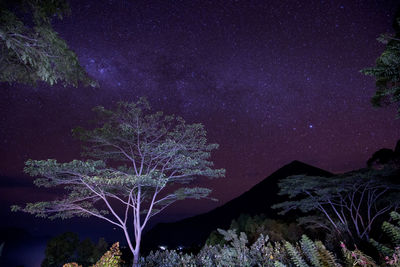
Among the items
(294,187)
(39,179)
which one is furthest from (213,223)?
(39,179)

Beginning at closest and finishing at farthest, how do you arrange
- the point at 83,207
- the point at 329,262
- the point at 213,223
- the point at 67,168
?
the point at 329,262 < the point at 67,168 < the point at 83,207 < the point at 213,223

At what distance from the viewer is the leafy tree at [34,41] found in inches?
150

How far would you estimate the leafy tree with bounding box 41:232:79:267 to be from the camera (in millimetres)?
19078

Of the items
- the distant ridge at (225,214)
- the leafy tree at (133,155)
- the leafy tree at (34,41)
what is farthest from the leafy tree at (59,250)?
the distant ridge at (225,214)

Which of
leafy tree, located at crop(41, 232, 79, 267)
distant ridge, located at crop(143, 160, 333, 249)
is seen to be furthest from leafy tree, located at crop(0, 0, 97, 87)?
distant ridge, located at crop(143, 160, 333, 249)

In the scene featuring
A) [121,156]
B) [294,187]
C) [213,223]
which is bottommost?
[213,223]

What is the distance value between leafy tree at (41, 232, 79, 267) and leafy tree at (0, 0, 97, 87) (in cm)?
2108

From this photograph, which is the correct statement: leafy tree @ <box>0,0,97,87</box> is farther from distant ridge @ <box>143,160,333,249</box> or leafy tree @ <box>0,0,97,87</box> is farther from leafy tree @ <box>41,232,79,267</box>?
distant ridge @ <box>143,160,333,249</box>

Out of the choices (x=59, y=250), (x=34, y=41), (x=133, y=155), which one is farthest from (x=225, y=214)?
(x=34, y=41)

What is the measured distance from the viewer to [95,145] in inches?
407

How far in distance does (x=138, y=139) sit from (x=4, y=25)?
6.83 m

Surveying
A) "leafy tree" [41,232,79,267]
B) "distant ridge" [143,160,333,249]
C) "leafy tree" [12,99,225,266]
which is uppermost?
"leafy tree" [12,99,225,266]

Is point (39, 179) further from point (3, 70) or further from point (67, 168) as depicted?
point (3, 70)

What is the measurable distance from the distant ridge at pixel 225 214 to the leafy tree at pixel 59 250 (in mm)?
63849
